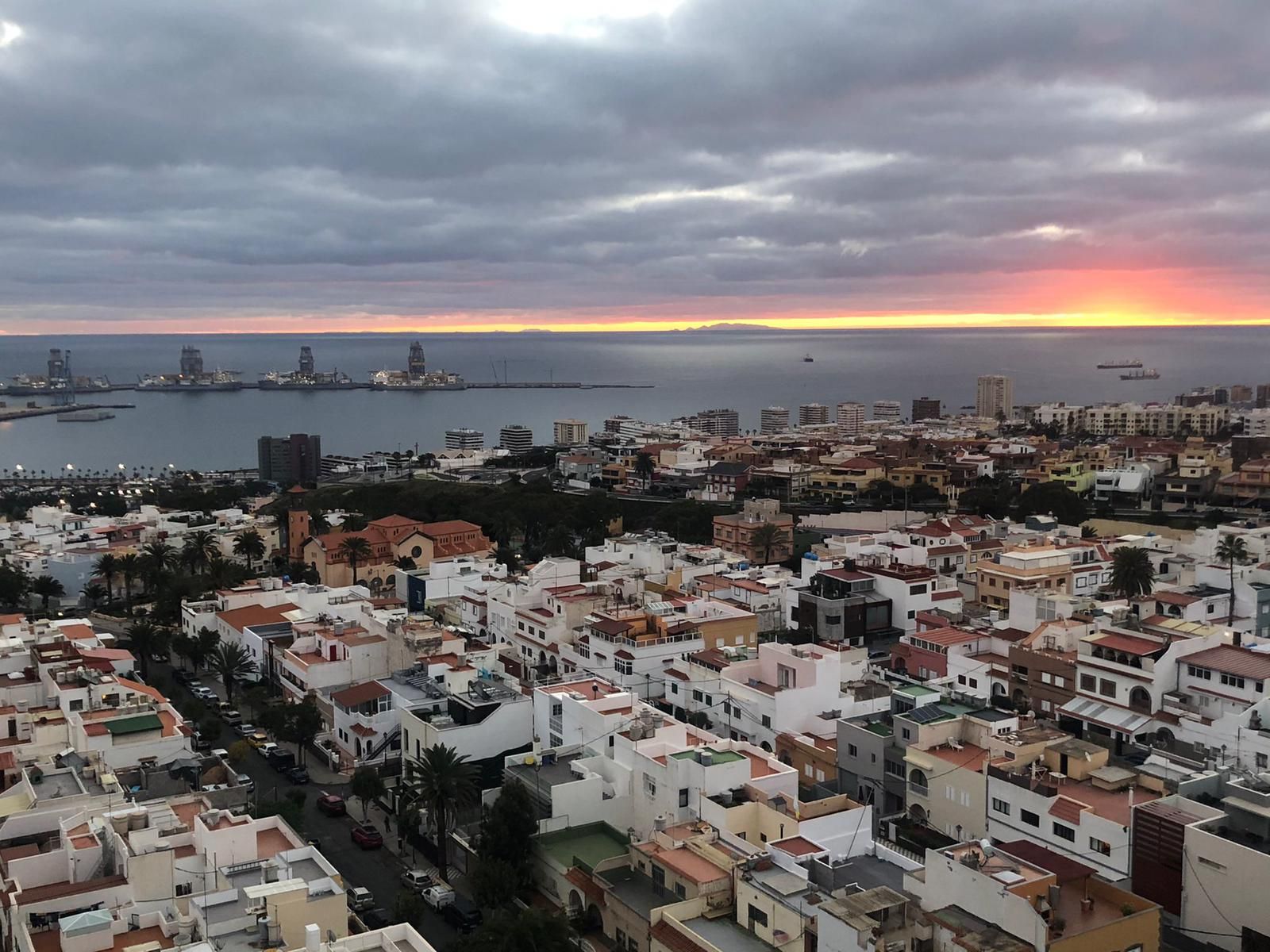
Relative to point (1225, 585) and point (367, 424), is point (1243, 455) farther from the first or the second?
point (367, 424)

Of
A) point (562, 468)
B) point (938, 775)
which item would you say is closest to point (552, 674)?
point (938, 775)

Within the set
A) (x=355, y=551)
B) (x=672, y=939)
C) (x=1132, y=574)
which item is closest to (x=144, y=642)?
(x=355, y=551)

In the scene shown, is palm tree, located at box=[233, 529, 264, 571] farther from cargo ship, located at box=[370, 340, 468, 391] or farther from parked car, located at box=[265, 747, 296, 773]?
cargo ship, located at box=[370, 340, 468, 391]

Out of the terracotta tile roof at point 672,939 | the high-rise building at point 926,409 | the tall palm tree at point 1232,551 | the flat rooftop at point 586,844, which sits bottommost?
the flat rooftop at point 586,844

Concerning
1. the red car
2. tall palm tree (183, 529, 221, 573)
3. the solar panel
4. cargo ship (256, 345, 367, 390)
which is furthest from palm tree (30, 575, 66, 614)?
cargo ship (256, 345, 367, 390)

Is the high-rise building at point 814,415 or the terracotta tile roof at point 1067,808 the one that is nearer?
the terracotta tile roof at point 1067,808

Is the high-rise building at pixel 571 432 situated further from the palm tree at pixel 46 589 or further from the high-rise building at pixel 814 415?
the palm tree at pixel 46 589

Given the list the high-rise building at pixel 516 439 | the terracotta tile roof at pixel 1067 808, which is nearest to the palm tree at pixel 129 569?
the terracotta tile roof at pixel 1067 808
